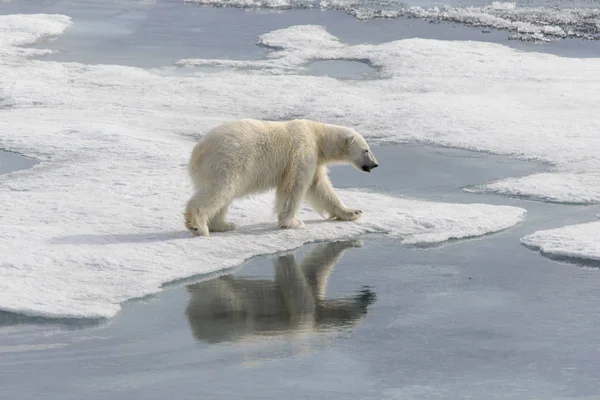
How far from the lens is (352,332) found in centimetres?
584

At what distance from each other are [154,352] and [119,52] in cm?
1116

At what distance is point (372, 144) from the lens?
10.8 meters

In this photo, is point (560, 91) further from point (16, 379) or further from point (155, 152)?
point (16, 379)

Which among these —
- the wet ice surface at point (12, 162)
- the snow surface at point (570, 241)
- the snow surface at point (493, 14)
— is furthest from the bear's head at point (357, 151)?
the snow surface at point (493, 14)

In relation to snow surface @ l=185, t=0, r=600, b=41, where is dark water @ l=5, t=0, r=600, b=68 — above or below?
below

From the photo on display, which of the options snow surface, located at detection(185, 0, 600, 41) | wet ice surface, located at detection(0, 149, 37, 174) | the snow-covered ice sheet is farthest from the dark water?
the snow-covered ice sheet

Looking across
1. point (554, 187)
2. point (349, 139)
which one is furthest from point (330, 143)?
point (554, 187)

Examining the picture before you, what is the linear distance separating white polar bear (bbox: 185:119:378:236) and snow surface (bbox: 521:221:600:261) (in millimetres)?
1395

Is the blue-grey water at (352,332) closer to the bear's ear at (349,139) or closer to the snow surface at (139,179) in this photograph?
the snow surface at (139,179)

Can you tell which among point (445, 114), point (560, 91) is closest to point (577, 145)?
point (445, 114)

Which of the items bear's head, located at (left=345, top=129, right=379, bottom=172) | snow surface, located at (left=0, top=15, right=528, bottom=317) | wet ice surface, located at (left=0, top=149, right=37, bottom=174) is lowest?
wet ice surface, located at (left=0, top=149, right=37, bottom=174)

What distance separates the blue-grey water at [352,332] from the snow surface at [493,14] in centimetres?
1022

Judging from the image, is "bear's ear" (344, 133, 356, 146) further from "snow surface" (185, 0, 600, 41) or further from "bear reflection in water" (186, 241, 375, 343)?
"snow surface" (185, 0, 600, 41)

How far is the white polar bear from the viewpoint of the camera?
7.41 meters
